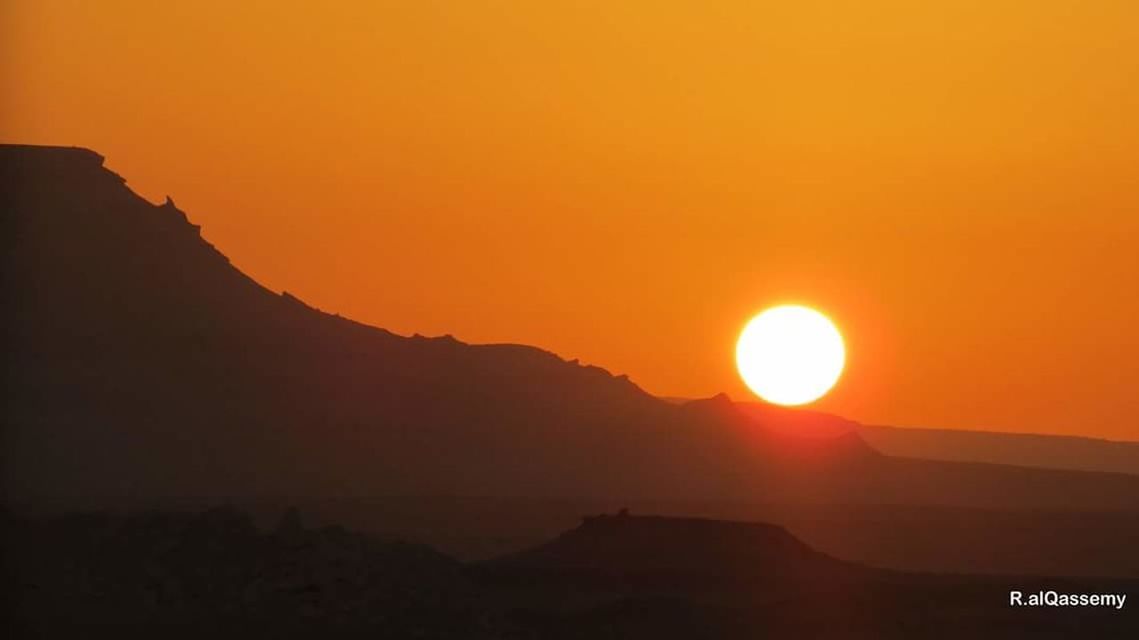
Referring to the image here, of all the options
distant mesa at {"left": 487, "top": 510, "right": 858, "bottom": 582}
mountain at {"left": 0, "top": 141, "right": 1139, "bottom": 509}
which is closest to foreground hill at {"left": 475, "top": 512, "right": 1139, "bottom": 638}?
distant mesa at {"left": 487, "top": 510, "right": 858, "bottom": 582}

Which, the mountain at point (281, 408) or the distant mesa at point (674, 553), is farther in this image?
the mountain at point (281, 408)

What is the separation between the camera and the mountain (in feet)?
222

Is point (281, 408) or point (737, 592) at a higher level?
point (281, 408)

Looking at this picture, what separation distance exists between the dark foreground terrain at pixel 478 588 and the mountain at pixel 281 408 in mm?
21438

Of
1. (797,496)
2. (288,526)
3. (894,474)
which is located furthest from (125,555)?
(894,474)

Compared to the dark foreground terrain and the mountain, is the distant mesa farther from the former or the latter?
the mountain

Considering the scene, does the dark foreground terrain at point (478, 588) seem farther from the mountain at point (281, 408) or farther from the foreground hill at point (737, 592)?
the mountain at point (281, 408)

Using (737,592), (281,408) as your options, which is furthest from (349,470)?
(737,592)

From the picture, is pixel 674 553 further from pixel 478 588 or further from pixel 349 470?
pixel 349 470

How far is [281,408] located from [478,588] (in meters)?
35.6

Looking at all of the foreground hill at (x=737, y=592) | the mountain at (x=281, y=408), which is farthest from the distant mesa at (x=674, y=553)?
the mountain at (x=281, y=408)

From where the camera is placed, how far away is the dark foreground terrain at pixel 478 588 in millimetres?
35844

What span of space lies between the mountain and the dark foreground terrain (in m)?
21.4

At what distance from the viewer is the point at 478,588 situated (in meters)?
41.5
